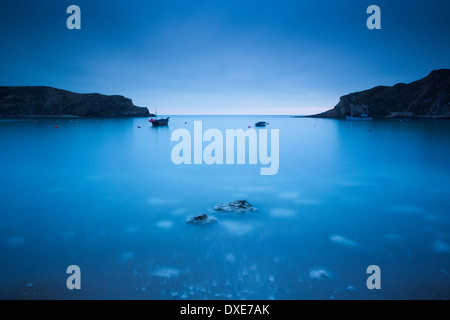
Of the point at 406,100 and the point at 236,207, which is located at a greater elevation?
the point at 406,100

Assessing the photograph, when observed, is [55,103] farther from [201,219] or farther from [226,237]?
[226,237]

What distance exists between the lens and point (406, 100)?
114m

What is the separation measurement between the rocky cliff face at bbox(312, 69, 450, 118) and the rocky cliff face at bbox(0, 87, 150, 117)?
136583 mm

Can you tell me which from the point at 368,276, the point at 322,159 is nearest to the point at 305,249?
the point at 368,276

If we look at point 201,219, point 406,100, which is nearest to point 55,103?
point 201,219

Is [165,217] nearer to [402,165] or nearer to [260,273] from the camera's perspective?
[260,273]

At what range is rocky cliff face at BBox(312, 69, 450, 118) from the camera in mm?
92688

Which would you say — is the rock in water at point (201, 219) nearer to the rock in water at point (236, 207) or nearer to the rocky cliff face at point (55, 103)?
the rock in water at point (236, 207)

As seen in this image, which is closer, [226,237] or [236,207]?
[226,237]

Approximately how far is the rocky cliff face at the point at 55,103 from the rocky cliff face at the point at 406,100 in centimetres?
13658

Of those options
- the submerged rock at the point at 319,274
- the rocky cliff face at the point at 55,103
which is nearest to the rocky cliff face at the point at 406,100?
the submerged rock at the point at 319,274

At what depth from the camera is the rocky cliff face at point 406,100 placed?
92688 millimetres

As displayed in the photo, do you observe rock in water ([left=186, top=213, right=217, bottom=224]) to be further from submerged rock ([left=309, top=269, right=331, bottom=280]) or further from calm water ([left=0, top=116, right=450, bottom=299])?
submerged rock ([left=309, top=269, right=331, bottom=280])

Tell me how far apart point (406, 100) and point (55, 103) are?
18922cm
